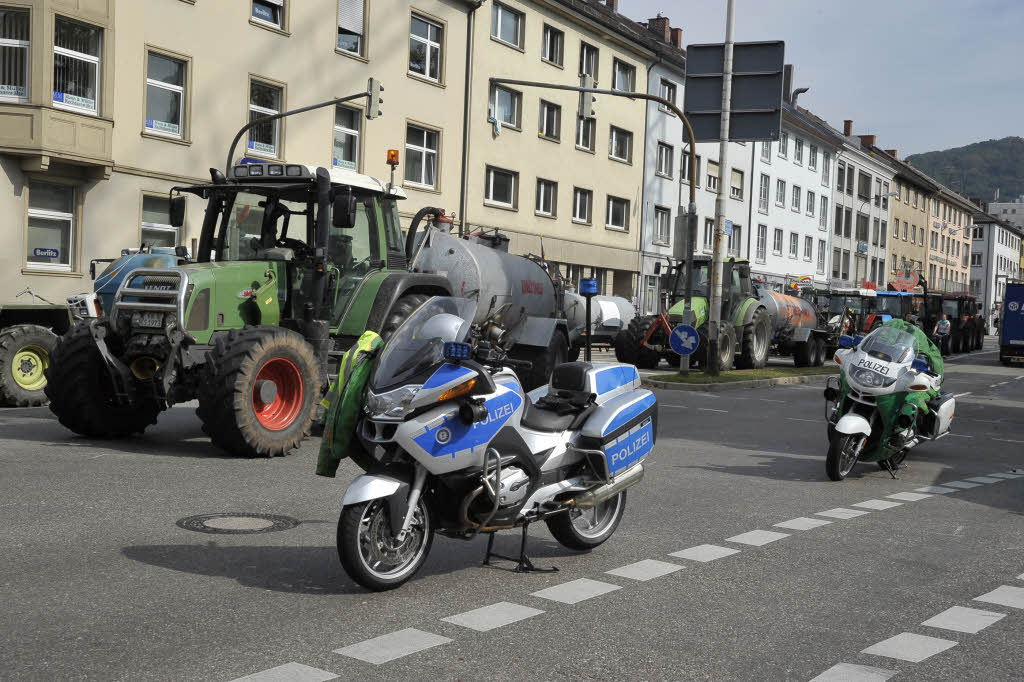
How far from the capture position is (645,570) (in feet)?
19.8

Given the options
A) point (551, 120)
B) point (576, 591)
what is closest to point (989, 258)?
point (551, 120)

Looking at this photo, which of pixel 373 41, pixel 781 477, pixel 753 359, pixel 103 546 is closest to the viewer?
pixel 103 546

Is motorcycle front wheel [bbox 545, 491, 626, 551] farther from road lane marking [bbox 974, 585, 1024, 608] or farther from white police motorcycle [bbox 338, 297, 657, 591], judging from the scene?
road lane marking [bbox 974, 585, 1024, 608]

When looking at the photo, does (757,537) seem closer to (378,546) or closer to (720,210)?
(378,546)

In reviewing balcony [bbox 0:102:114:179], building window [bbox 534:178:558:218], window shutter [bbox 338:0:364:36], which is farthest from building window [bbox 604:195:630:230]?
balcony [bbox 0:102:114:179]

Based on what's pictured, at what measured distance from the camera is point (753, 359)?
2550 centimetres

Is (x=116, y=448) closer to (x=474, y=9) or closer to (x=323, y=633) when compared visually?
(x=323, y=633)

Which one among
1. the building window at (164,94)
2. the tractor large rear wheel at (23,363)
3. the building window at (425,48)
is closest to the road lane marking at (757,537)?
the tractor large rear wheel at (23,363)

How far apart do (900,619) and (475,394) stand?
234cm

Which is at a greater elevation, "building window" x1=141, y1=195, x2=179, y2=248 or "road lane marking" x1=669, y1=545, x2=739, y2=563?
"building window" x1=141, y1=195, x2=179, y2=248

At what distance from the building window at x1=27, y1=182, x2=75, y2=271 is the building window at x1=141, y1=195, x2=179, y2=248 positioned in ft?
5.95

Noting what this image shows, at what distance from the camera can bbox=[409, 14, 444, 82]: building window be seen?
104ft

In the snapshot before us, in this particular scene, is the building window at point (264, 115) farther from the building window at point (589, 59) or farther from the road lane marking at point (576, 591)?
the road lane marking at point (576, 591)

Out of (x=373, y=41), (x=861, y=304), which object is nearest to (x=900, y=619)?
(x=373, y=41)
